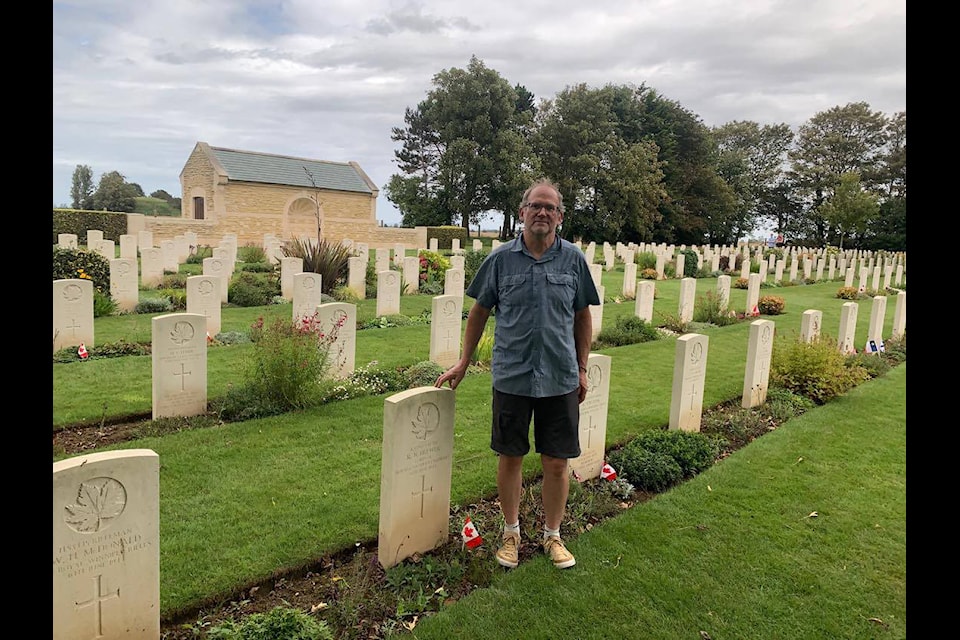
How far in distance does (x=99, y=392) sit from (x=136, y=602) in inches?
178

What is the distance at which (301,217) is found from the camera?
112 feet

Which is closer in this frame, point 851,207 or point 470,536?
point 470,536

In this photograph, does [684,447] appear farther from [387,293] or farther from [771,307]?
[771,307]

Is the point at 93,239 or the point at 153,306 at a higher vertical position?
the point at 93,239

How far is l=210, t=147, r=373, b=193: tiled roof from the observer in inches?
1262

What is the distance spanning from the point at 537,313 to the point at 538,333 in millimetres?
116

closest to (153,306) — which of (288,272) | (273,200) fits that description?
(288,272)

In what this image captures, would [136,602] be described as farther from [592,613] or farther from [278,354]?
[278,354]

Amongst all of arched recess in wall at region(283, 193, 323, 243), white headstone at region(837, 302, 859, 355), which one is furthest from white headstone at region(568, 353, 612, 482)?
arched recess in wall at region(283, 193, 323, 243)

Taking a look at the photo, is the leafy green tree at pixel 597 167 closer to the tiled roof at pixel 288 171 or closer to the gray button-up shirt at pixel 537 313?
the tiled roof at pixel 288 171

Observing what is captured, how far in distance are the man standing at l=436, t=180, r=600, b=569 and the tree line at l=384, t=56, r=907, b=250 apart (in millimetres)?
34389

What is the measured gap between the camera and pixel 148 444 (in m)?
5.31

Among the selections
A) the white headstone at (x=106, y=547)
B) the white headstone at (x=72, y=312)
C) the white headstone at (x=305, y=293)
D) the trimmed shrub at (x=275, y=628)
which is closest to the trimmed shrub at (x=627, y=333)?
the white headstone at (x=305, y=293)

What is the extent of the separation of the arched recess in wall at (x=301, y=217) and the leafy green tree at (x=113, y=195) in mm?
17178
